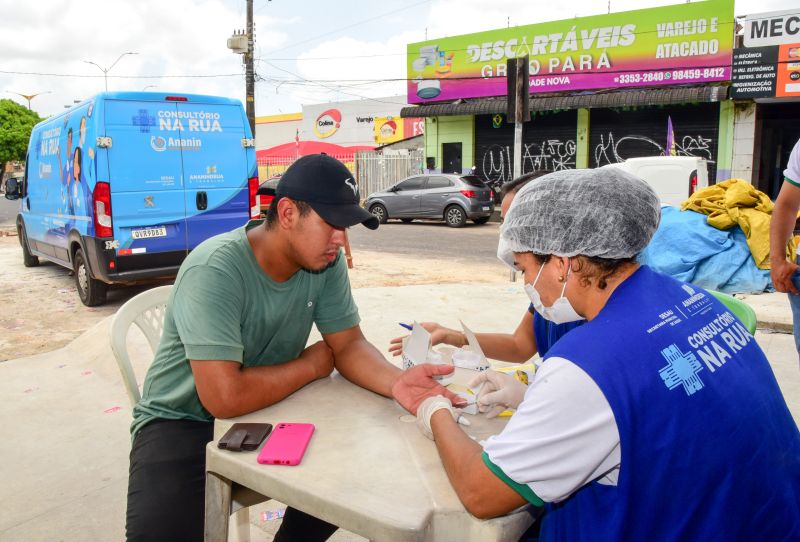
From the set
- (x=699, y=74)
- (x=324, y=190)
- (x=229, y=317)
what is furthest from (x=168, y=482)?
(x=699, y=74)

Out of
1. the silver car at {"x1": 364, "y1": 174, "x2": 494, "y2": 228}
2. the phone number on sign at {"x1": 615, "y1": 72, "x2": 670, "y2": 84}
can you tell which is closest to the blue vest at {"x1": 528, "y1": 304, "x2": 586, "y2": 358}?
the silver car at {"x1": 364, "y1": 174, "x2": 494, "y2": 228}

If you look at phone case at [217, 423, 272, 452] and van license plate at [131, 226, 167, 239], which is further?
van license plate at [131, 226, 167, 239]

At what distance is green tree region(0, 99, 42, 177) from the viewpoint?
145ft

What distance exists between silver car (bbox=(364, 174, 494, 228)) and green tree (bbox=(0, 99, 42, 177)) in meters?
38.0

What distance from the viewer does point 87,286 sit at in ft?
24.7

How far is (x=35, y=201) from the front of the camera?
897cm

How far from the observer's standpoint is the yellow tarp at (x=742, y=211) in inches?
282

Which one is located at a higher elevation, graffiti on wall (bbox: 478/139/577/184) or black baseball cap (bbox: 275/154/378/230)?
graffiti on wall (bbox: 478/139/577/184)

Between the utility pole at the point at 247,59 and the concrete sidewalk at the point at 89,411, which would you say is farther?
the utility pole at the point at 247,59

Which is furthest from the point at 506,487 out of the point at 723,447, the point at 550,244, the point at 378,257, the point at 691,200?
the point at 378,257

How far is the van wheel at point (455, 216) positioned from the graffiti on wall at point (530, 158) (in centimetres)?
365

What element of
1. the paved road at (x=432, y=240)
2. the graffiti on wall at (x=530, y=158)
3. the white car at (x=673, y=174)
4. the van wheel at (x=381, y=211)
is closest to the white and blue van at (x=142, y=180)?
the paved road at (x=432, y=240)

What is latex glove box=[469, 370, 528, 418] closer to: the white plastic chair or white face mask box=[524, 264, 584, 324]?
white face mask box=[524, 264, 584, 324]

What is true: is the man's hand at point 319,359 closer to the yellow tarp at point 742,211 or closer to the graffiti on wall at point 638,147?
the yellow tarp at point 742,211
